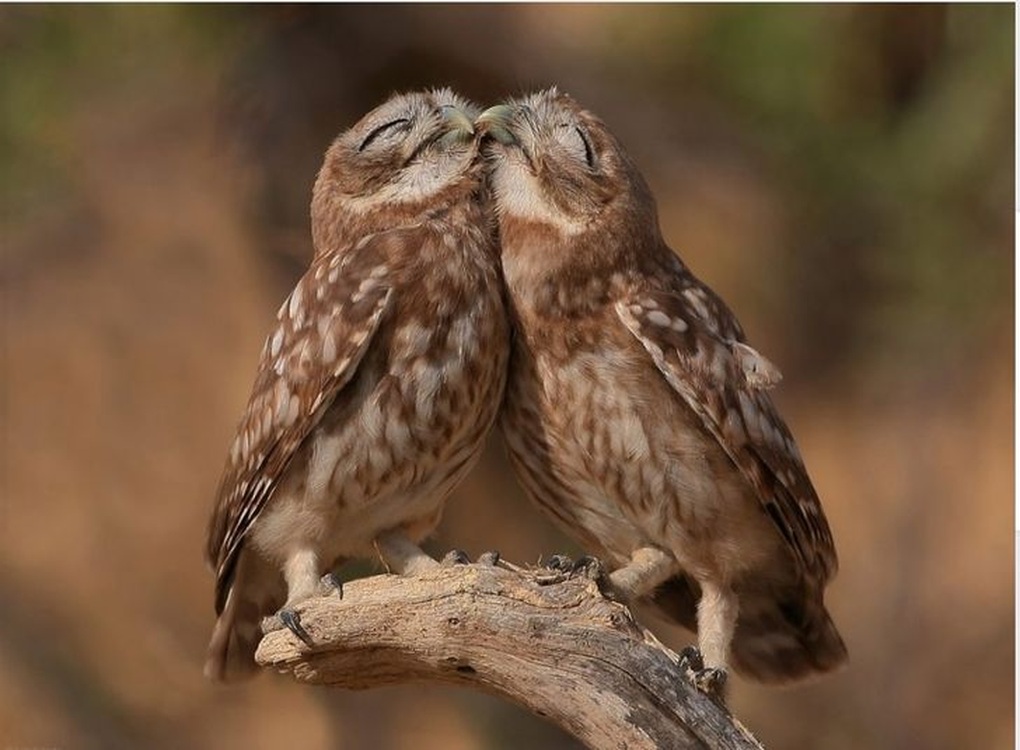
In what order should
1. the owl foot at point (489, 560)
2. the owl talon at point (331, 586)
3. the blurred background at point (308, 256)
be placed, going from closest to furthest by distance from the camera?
Answer: the owl foot at point (489, 560) → the owl talon at point (331, 586) → the blurred background at point (308, 256)

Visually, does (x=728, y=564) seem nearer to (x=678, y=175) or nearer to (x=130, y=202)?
(x=678, y=175)

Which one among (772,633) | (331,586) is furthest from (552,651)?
(772,633)

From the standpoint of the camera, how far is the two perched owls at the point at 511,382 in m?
3.73

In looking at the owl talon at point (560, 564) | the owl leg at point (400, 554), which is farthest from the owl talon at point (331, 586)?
the owl talon at point (560, 564)

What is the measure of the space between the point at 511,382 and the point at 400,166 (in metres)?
0.51

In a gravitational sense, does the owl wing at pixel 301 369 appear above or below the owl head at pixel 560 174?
below

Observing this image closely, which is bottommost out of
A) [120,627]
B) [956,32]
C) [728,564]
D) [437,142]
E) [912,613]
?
[728,564]

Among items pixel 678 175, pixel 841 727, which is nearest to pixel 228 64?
pixel 678 175

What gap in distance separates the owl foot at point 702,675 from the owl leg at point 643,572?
0.77 ft

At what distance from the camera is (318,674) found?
3592 millimetres

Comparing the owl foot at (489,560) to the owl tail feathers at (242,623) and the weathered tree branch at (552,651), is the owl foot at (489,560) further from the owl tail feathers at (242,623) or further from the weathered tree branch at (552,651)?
the owl tail feathers at (242,623)

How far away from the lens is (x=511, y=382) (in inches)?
152

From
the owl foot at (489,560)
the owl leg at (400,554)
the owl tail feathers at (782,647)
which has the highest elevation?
the owl tail feathers at (782,647)

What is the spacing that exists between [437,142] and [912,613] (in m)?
4.30
